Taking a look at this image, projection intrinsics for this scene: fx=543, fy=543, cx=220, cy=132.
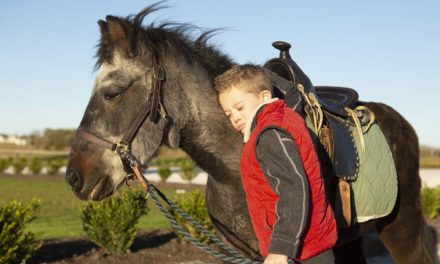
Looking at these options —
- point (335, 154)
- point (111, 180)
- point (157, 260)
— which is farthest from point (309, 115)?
point (157, 260)

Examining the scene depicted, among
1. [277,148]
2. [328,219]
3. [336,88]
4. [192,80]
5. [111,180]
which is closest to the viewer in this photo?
[277,148]

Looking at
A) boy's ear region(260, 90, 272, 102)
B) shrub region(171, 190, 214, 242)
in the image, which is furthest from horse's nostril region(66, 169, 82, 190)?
shrub region(171, 190, 214, 242)

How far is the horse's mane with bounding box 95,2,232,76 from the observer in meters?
3.17

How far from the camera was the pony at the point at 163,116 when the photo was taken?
3037mm

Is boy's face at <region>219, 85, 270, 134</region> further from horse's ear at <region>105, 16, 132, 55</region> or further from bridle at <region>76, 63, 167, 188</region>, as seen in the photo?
horse's ear at <region>105, 16, 132, 55</region>

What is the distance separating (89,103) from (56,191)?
18.2 meters

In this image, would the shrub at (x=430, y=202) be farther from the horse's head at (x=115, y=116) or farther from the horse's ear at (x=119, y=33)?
the horse's ear at (x=119, y=33)

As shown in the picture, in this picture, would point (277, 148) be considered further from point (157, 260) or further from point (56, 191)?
point (56, 191)

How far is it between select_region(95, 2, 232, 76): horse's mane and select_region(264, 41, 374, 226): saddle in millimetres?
372

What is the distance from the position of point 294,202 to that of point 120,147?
1.10 m

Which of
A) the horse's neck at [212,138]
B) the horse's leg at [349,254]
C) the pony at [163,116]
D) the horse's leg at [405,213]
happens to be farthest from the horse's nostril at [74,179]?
the horse's leg at [349,254]

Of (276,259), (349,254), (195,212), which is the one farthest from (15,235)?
(276,259)

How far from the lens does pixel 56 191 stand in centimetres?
2034

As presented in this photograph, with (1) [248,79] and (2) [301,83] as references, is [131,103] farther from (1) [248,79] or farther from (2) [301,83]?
(2) [301,83]
